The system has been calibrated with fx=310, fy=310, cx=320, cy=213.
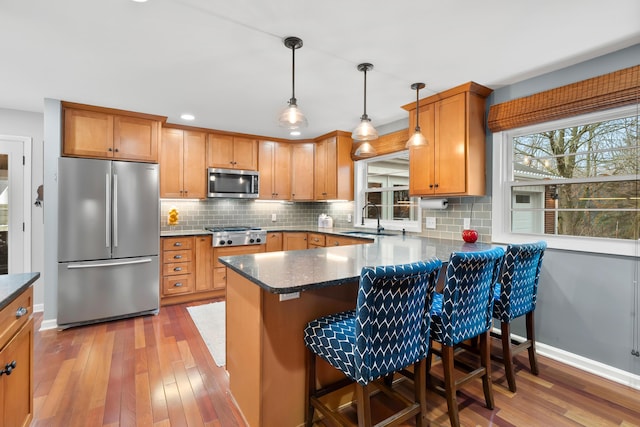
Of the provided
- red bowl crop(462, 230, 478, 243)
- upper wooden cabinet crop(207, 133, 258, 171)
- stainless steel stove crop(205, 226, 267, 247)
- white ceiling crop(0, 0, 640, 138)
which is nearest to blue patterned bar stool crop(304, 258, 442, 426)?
white ceiling crop(0, 0, 640, 138)

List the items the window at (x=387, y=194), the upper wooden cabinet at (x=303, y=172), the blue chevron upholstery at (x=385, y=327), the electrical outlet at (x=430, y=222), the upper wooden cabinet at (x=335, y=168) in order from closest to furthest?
the blue chevron upholstery at (x=385, y=327) < the electrical outlet at (x=430, y=222) < the window at (x=387, y=194) < the upper wooden cabinet at (x=335, y=168) < the upper wooden cabinet at (x=303, y=172)

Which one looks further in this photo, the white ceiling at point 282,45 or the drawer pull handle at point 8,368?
the white ceiling at point 282,45

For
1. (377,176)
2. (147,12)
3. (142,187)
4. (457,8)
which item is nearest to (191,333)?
(142,187)

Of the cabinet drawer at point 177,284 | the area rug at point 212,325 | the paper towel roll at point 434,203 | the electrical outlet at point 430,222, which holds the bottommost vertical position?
the area rug at point 212,325

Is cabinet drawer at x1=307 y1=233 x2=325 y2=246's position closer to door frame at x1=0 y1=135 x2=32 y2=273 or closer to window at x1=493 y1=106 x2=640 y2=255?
window at x1=493 y1=106 x2=640 y2=255

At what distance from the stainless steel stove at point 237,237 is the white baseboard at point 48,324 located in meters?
1.80

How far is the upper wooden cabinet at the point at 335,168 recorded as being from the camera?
4684mm

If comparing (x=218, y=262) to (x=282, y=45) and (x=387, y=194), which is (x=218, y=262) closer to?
(x=387, y=194)

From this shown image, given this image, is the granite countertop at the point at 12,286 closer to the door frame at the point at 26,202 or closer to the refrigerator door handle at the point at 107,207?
the refrigerator door handle at the point at 107,207

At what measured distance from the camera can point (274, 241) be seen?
4812mm

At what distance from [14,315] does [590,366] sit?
368 centimetres

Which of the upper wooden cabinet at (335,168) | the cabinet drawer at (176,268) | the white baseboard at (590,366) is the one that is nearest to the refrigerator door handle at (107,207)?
the cabinet drawer at (176,268)

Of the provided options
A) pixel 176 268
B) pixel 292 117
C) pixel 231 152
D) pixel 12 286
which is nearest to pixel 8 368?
pixel 12 286

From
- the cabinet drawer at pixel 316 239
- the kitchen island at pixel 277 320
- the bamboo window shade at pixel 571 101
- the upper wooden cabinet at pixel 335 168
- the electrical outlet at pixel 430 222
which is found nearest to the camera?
the kitchen island at pixel 277 320
